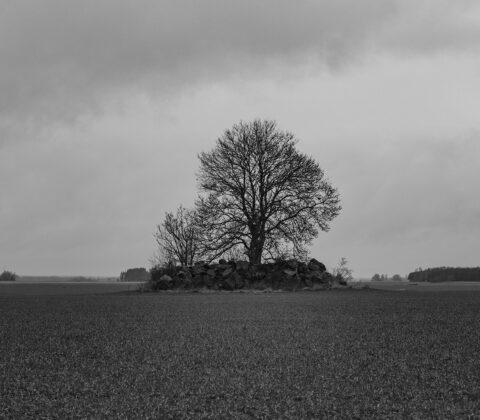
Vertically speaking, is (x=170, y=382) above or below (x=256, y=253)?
below

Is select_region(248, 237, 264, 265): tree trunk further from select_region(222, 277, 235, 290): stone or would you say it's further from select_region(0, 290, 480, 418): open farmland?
select_region(0, 290, 480, 418): open farmland

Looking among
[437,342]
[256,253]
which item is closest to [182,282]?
[256,253]

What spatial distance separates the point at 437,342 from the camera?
8914mm

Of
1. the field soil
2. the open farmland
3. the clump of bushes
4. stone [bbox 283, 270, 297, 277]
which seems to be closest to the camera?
the open farmland

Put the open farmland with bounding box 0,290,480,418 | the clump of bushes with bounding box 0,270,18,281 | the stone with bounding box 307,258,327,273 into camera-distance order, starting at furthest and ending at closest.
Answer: the clump of bushes with bounding box 0,270,18,281 → the stone with bounding box 307,258,327,273 → the open farmland with bounding box 0,290,480,418

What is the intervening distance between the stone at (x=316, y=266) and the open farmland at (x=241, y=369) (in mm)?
22724

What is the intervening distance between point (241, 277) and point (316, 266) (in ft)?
16.3

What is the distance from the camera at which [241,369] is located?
6.67m

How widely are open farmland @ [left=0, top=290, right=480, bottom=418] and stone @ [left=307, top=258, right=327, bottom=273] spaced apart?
22.7m

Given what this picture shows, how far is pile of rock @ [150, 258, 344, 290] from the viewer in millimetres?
32719

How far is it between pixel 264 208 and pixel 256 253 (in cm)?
292

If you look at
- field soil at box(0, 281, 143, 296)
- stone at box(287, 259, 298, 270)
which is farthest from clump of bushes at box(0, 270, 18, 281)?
stone at box(287, 259, 298, 270)

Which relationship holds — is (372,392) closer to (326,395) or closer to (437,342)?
(326,395)

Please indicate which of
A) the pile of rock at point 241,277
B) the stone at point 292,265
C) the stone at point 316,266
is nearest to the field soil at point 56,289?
the pile of rock at point 241,277
